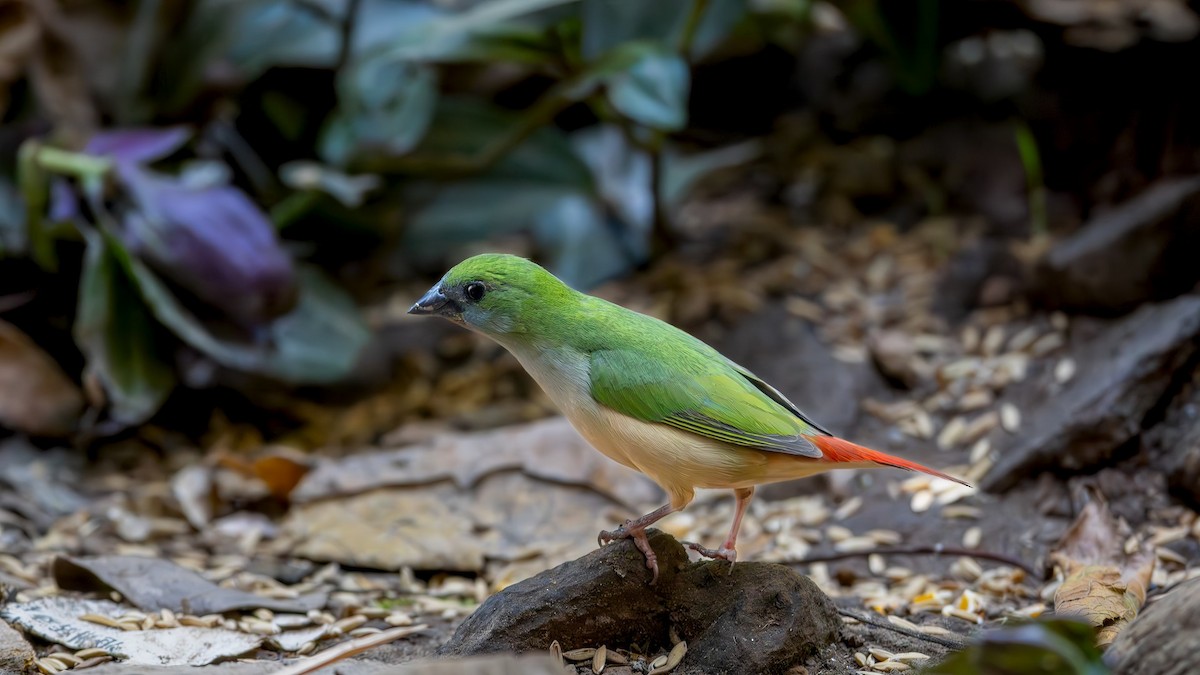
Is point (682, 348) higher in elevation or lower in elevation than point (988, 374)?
higher

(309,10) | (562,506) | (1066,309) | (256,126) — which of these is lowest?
(562,506)

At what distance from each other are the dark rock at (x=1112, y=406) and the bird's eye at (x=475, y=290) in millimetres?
1843

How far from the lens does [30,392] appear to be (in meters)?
4.53

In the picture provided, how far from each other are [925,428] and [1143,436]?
31.3 inches

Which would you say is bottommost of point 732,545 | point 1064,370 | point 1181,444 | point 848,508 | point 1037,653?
point 848,508

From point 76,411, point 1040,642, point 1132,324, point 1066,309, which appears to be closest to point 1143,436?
point 1132,324

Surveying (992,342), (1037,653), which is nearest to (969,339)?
(992,342)

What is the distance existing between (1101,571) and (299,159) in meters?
4.13

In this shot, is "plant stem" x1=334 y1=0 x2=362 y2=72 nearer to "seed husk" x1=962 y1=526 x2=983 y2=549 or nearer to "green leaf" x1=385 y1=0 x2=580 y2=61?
"green leaf" x1=385 y1=0 x2=580 y2=61

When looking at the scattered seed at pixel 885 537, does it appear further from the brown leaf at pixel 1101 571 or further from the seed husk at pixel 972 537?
the brown leaf at pixel 1101 571

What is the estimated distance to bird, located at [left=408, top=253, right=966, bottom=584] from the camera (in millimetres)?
2605

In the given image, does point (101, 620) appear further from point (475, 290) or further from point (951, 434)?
point (951, 434)

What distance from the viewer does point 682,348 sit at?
2775 millimetres

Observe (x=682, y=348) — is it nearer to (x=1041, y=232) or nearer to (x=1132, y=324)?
(x=1132, y=324)
